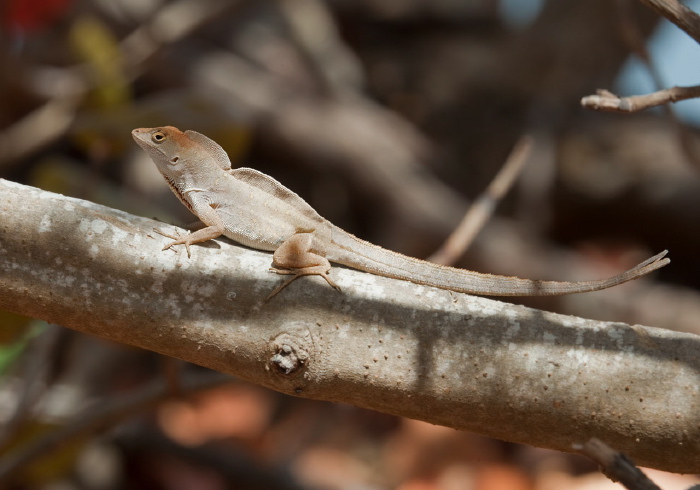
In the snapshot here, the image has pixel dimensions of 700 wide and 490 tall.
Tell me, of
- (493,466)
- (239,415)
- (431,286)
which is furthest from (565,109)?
(431,286)

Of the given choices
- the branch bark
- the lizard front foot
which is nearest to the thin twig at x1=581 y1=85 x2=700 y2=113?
the branch bark

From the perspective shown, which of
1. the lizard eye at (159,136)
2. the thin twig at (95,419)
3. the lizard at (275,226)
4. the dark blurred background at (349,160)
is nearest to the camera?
the lizard at (275,226)

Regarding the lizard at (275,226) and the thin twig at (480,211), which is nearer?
the lizard at (275,226)

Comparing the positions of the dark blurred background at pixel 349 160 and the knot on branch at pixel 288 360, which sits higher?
the dark blurred background at pixel 349 160

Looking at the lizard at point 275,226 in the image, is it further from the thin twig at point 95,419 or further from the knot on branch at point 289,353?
the thin twig at point 95,419

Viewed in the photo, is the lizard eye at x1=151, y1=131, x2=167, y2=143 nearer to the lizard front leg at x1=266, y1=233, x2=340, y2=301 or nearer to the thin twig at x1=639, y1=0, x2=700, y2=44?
the lizard front leg at x1=266, y1=233, x2=340, y2=301

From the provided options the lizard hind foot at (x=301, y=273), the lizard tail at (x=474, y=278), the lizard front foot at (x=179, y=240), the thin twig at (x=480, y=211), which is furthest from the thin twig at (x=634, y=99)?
the thin twig at (x=480, y=211)

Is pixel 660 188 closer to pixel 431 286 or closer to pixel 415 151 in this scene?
pixel 415 151
